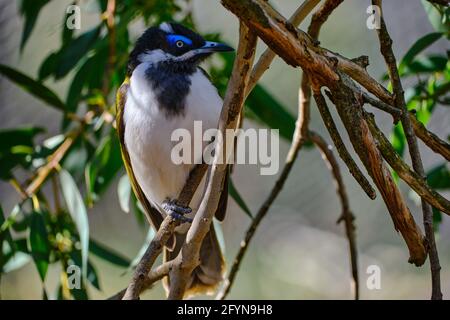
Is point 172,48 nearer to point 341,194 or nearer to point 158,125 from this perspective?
point 158,125

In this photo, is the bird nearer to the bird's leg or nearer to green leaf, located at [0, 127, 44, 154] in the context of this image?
the bird's leg

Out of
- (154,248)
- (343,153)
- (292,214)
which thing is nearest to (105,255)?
(154,248)

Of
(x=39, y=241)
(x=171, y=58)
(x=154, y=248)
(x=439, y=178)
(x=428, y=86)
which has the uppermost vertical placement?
(x=171, y=58)

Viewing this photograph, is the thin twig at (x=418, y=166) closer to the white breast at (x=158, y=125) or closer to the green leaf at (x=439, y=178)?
the white breast at (x=158, y=125)

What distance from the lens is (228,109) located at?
2422 mm

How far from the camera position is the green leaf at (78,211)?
3547mm

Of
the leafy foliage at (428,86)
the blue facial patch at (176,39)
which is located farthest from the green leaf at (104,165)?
the leafy foliage at (428,86)

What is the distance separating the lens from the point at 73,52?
4.00m

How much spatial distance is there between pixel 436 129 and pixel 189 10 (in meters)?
1.72

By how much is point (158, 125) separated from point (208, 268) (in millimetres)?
878

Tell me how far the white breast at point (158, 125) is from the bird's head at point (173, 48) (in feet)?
0.25

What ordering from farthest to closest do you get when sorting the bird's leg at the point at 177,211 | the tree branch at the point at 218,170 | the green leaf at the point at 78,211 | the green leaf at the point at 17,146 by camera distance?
the green leaf at the point at 17,146 → the green leaf at the point at 78,211 → the bird's leg at the point at 177,211 → the tree branch at the point at 218,170
